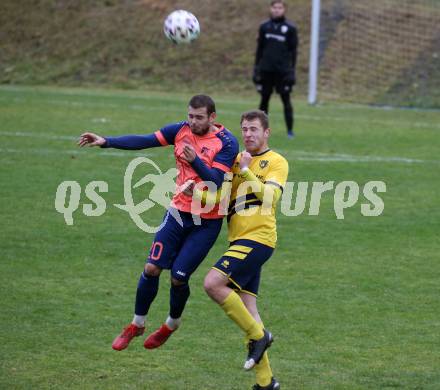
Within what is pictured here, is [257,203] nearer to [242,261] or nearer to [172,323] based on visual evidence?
[242,261]

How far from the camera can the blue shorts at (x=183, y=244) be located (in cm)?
738

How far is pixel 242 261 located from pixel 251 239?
0.19 metres

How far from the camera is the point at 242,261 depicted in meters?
7.02

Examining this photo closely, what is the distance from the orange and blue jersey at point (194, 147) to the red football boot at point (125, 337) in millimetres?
1042

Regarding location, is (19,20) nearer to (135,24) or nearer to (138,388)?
(135,24)

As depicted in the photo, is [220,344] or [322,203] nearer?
[220,344]

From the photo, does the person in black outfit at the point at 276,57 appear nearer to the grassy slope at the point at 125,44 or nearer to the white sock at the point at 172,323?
the grassy slope at the point at 125,44

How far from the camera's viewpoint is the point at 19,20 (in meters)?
35.3

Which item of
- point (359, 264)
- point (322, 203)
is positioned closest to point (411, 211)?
point (322, 203)

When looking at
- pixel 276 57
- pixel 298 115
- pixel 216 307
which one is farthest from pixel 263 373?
pixel 298 115

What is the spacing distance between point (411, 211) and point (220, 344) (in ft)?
20.3

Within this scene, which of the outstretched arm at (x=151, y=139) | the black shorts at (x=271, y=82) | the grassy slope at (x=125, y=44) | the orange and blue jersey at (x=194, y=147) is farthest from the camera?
the grassy slope at (x=125, y=44)

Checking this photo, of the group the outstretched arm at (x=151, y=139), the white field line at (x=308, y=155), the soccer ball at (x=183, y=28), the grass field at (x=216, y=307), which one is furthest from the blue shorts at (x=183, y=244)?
the white field line at (x=308, y=155)

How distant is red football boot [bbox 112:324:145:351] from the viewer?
24.6ft
